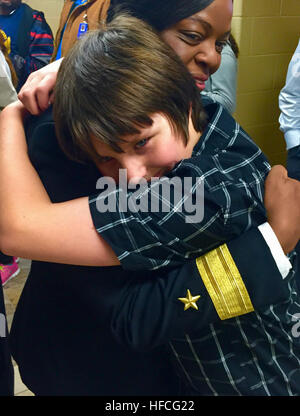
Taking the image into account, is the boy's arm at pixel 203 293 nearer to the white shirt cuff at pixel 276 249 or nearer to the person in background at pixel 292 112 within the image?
the white shirt cuff at pixel 276 249

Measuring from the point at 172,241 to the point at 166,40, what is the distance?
0.42m

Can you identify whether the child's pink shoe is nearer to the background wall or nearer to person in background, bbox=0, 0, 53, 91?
person in background, bbox=0, 0, 53, 91

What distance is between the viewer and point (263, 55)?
3215mm

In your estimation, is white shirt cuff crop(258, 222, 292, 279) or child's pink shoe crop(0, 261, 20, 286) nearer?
white shirt cuff crop(258, 222, 292, 279)

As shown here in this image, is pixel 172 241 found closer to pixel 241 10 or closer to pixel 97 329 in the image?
pixel 97 329

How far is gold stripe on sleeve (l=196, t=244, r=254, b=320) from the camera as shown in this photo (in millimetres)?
742

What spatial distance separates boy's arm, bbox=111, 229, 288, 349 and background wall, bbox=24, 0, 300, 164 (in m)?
2.58

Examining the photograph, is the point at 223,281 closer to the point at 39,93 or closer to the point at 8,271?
the point at 39,93

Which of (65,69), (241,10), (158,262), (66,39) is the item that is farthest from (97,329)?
(241,10)

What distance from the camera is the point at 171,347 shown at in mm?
838

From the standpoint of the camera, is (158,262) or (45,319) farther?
(45,319)

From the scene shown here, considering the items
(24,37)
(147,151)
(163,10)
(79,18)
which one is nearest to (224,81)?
(79,18)

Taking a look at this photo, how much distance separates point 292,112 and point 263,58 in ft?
2.44

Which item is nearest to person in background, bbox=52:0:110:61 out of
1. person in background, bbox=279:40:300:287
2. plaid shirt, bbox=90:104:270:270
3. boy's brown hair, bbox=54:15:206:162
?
boy's brown hair, bbox=54:15:206:162
